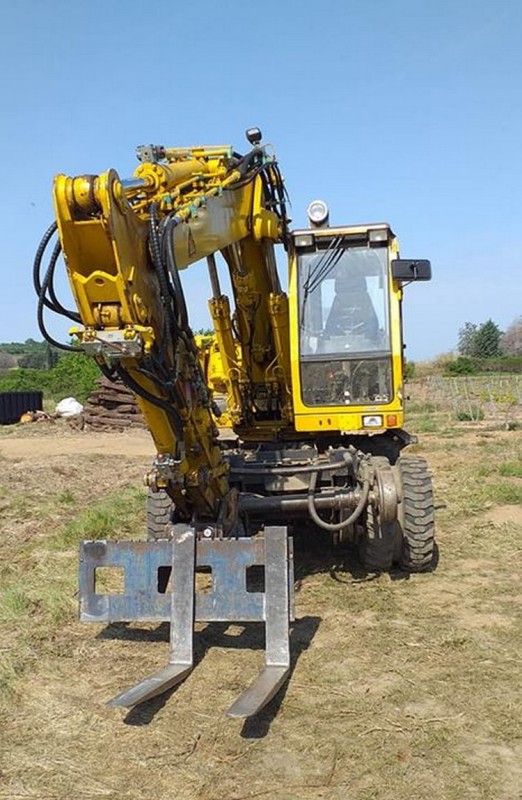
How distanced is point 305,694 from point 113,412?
54.0ft

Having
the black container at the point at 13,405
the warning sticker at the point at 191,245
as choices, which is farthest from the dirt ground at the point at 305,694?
the black container at the point at 13,405

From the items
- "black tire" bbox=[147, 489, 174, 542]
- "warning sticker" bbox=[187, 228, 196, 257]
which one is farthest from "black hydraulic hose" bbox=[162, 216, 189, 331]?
"black tire" bbox=[147, 489, 174, 542]

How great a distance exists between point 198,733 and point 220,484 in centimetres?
195

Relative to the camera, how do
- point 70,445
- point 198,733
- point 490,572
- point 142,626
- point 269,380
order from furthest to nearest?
point 70,445 < point 269,380 < point 490,572 < point 142,626 < point 198,733

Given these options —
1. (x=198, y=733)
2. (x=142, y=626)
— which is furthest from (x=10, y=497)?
(x=198, y=733)

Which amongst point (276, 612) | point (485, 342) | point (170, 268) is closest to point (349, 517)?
point (276, 612)

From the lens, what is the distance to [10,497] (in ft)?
→ 32.0

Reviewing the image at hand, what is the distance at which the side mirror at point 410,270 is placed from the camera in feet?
20.1

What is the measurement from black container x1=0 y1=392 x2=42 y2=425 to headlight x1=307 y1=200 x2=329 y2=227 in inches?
707

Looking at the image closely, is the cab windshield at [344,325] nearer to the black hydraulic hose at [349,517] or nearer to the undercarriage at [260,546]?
the undercarriage at [260,546]

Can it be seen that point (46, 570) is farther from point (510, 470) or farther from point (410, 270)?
point (510, 470)

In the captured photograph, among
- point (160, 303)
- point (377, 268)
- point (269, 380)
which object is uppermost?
point (377, 268)

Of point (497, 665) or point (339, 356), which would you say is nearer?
point (497, 665)

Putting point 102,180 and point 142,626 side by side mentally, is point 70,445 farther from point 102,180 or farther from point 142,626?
point 102,180
